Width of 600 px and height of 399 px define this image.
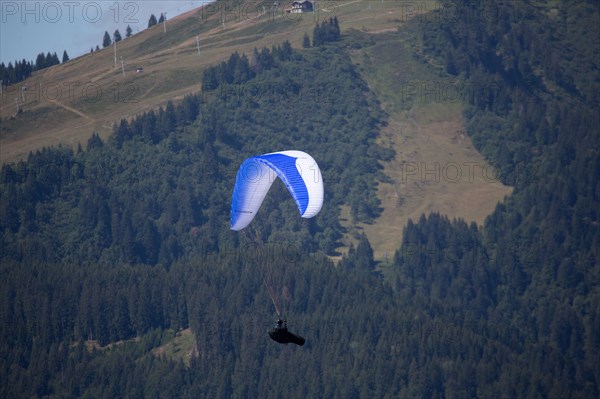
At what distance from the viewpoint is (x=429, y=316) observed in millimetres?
169000

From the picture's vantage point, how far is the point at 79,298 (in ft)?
571

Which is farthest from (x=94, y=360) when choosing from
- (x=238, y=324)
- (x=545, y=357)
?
(x=545, y=357)

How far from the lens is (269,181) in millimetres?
73938

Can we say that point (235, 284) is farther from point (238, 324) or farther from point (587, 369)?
point (587, 369)

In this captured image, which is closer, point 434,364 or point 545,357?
point 434,364

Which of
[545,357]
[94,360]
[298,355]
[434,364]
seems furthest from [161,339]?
[545,357]

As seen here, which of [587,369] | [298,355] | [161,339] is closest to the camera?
[298,355]

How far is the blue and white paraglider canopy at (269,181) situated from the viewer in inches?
2847

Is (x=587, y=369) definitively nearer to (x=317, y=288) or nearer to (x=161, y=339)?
(x=317, y=288)

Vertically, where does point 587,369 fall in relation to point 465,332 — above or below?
below

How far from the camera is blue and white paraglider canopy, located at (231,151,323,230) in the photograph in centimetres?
7231

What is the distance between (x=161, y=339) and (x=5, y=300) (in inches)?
797

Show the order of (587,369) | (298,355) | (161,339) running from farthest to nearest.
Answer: (587,369)
(161,339)
(298,355)

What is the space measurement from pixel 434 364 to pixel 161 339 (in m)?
30.2
